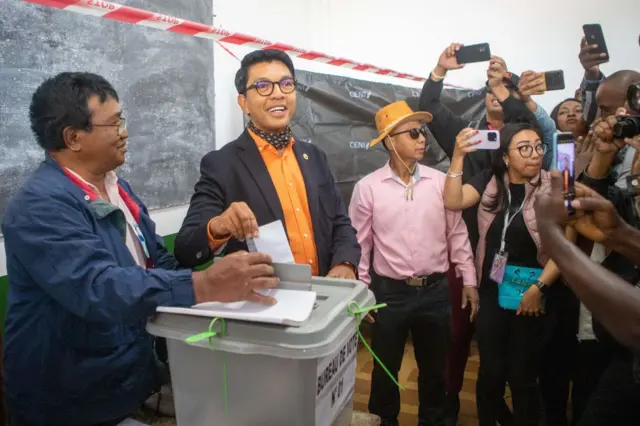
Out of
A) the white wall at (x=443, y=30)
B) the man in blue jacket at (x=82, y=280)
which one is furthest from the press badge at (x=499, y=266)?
the white wall at (x=443, y=30)

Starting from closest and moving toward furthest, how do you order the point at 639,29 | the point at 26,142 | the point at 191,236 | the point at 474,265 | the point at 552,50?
the point at 191,236
the point at 26,142
the point at 474,265
the point at 639,29
the point at 552,50

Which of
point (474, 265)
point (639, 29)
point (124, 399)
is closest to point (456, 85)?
point (639, 29)

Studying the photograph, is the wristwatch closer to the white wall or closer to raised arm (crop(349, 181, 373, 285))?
raised arm (crop(349, 181, 373, 285))

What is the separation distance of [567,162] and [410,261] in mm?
1073

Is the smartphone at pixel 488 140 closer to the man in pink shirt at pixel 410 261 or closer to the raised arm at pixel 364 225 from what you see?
the man in pink shirt at pixel 410 261

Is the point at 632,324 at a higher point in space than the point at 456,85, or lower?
lower

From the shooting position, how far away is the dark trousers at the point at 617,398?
1.49m

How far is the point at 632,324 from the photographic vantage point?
1091 millimetres

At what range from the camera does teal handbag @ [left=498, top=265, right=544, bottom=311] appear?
2219 mm

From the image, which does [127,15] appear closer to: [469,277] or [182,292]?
[182,292]

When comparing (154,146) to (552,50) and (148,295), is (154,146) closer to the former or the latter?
(148,295)

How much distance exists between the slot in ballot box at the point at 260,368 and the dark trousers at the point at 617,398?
101cm

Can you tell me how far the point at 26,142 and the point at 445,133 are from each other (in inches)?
94.0

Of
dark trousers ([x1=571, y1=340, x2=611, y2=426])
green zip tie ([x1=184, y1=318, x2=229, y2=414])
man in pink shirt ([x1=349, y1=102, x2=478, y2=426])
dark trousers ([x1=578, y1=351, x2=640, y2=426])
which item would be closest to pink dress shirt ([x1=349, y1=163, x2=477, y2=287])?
man in pink shirt ([x1=349, y1=102, x2=478, y2=426])
